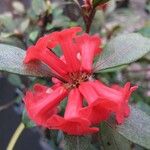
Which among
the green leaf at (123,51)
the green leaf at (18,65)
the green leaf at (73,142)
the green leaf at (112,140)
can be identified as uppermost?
the green leaf at (18,65)

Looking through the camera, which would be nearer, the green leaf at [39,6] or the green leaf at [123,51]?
the green leaf at [123,51]

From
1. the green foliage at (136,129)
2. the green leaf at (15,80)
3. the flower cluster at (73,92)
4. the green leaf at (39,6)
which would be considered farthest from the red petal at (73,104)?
the green leaf at (15,80)

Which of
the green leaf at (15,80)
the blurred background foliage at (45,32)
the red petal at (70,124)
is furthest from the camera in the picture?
the green leaf at (15,80)

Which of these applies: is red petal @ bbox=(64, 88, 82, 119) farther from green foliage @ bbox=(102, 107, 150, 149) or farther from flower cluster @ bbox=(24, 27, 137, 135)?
green foliage @ bbox=(102, 107, 150, 149)

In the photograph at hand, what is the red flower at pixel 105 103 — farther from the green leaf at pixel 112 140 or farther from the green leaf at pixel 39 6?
the green leaf at pixel 39 6

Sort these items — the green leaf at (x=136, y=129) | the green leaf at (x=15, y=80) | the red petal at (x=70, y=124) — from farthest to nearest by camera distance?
the green leaf at (x=15, y=80), the green leaf at (x=136, y=129), the red petal at (x=70, y=124)

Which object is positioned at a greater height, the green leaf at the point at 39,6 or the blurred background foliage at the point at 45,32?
the green leaf at the point at 39,6

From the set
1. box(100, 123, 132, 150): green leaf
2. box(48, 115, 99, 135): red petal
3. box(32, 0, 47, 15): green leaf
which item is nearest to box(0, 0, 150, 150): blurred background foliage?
box(32, 0, 47, 15): green leaf
